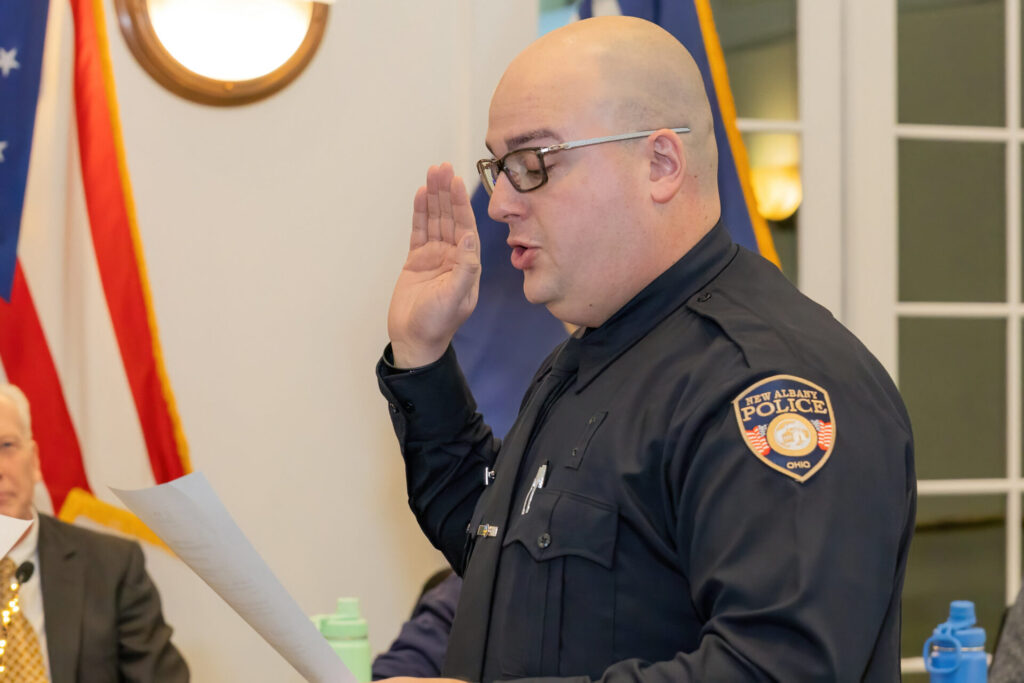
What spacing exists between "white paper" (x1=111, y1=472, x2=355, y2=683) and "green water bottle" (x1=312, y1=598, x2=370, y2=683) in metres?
1.00

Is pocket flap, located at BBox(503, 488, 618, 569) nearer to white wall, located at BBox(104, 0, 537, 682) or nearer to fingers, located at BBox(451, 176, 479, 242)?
fingers, located at BBox(451, 176, 479, 242)

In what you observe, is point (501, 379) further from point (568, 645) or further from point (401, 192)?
point (568, 645)

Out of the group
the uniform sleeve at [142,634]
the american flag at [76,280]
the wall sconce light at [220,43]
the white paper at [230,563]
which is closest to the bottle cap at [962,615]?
the white paper at [230,563]

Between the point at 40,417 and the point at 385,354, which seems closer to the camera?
the point at 385,354

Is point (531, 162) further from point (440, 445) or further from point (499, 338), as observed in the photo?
point (499, 338)

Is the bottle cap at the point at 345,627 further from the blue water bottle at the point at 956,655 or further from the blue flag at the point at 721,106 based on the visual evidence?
the blue flag at the point at 721,106

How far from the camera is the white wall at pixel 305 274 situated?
2809 millimetres

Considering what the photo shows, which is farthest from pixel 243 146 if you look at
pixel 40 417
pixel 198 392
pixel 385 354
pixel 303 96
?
pixel 385 354

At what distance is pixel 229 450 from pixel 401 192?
2.64ft

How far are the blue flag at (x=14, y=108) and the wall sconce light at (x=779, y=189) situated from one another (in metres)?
1.88

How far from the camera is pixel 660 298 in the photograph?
3.67 ft

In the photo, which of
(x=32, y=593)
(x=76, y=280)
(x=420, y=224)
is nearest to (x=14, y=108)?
(x=76, y=280)

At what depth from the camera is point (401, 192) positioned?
293cm

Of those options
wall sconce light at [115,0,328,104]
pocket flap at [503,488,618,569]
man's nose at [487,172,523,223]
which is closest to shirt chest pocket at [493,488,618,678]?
pocket flap at [503,488,618,569]
